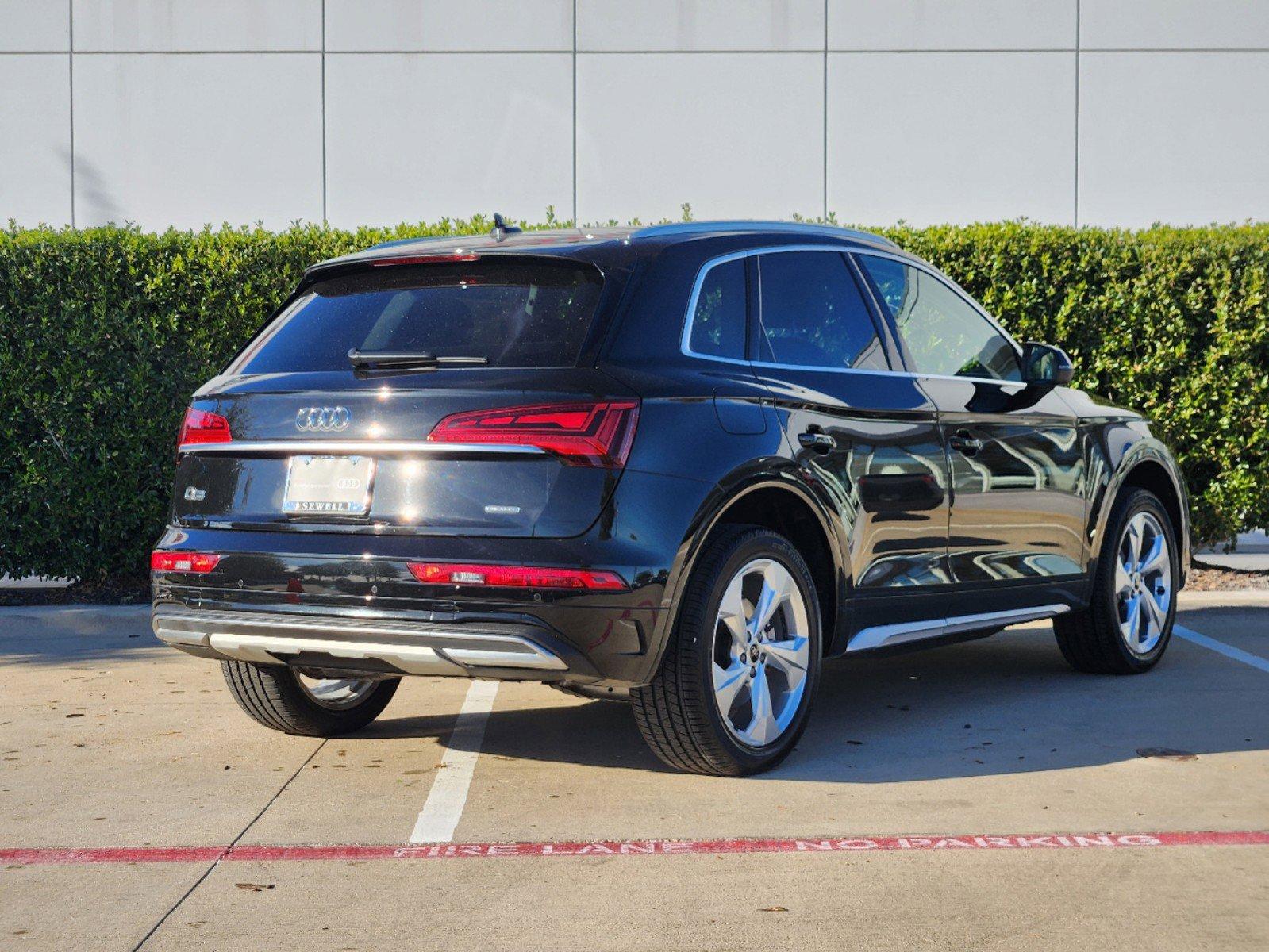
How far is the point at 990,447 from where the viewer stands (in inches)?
257

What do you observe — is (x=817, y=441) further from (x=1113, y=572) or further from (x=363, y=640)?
(x=1113, y=572)

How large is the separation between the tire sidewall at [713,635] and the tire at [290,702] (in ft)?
5.50

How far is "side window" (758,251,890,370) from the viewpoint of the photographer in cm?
571

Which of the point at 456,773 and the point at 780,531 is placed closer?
the point at 456,773

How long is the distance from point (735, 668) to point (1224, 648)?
13.0 ft

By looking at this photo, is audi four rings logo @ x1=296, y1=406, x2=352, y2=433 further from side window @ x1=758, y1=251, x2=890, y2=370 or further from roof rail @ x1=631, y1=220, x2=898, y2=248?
side window @ x1=758, y1=251, x2=890, y2=370

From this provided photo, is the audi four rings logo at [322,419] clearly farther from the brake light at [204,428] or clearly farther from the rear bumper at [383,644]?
the rear bumper at [383,644]

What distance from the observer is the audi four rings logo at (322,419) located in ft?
16.6

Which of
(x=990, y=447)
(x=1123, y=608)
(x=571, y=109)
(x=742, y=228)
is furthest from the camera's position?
(x=571, y=109)

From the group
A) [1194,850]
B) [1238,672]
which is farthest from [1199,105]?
[1194,850]

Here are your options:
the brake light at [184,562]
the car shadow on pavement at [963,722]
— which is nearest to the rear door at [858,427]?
the car shadow on pavement at [963,722]

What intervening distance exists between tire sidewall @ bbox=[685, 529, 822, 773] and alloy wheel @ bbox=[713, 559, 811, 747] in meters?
0.02

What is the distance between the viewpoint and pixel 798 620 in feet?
18.2

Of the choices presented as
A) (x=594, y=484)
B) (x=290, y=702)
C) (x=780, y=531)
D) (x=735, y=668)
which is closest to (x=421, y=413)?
(x=594, y=484)
